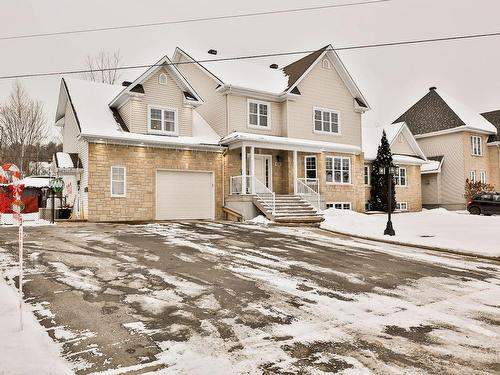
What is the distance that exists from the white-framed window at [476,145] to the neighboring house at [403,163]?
5173 millimetres

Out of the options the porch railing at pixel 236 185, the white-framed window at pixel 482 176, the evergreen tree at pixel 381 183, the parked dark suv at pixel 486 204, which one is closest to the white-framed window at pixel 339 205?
the evergreen tree at pixel 381 183

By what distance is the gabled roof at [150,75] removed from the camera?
18.2m

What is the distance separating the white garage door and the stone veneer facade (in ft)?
1.20

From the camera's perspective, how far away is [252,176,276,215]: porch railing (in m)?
18.2

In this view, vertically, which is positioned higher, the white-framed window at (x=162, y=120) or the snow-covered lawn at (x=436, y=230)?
the white-framed window at (x=162, y=120)

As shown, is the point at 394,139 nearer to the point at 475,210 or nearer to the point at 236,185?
the point at 475,210

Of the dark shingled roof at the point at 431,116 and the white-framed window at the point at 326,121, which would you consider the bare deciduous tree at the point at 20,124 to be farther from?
the dark shingled roof at the point at 431,116

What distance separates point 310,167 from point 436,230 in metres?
8.74

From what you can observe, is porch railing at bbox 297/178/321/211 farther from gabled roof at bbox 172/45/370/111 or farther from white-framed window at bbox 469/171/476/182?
white-framed window at bbox 469/171/476/182

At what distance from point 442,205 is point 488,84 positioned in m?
104

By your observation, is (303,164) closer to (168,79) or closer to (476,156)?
(168,79)

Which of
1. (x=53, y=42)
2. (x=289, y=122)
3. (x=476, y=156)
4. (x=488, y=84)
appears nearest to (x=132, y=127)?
(x=289, y=122)

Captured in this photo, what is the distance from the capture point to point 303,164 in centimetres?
2234

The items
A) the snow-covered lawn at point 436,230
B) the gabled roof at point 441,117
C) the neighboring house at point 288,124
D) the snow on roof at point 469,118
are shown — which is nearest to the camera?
the snow-covered lawn at point 436,230
